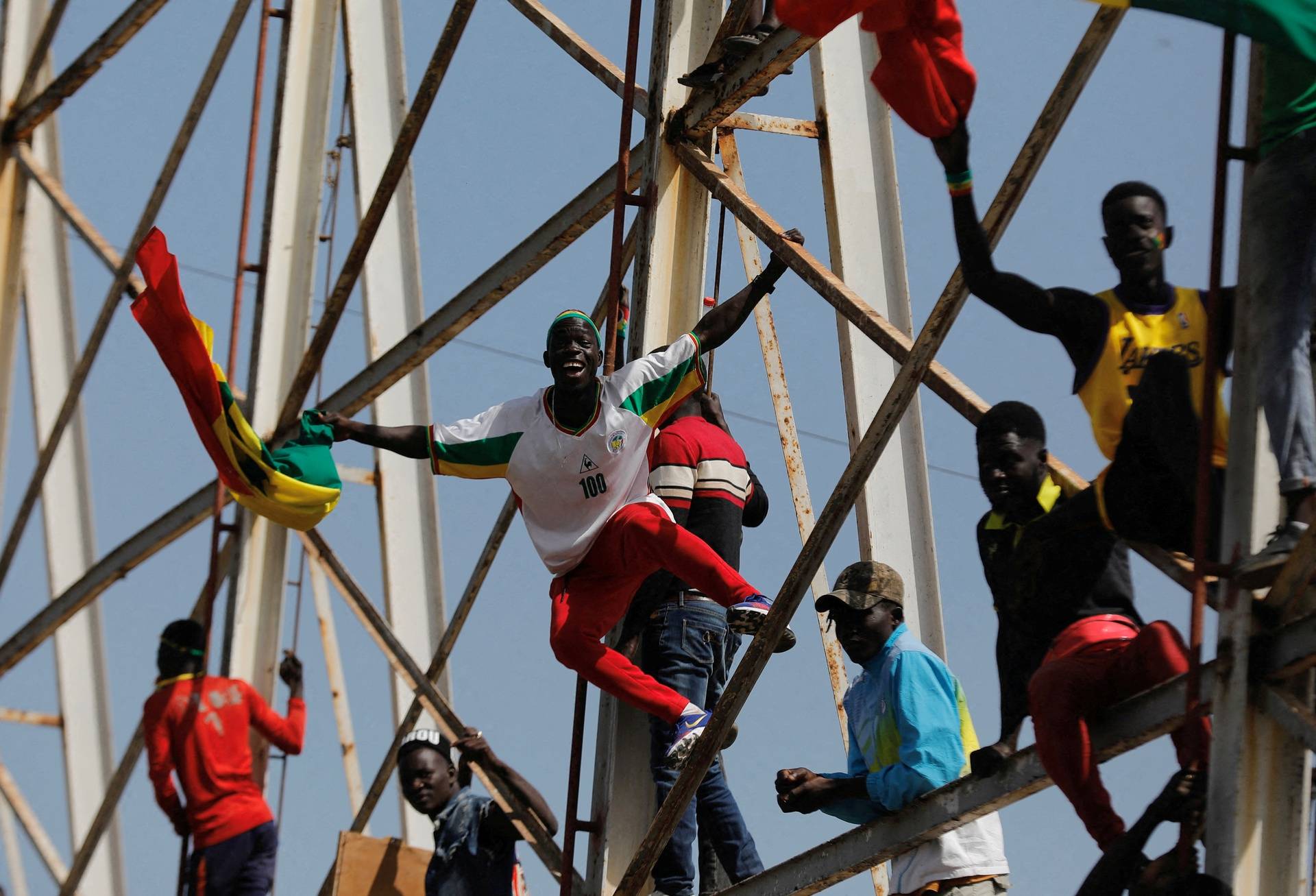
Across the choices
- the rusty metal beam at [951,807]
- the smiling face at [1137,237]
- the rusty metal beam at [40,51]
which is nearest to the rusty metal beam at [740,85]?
the smiling face at [1137,237]

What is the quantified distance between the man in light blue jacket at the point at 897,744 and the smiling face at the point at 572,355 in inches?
54.7

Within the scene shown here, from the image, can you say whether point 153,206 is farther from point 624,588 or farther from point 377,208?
point 624,588

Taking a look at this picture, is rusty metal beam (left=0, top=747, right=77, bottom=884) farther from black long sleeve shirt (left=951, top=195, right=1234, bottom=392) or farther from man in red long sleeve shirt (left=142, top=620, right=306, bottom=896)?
black long sleeve shirt (left=951, top=195, right=1234, bottom=392)

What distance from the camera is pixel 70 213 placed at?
41.9 ft

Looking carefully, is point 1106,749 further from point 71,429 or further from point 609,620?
point 71,429

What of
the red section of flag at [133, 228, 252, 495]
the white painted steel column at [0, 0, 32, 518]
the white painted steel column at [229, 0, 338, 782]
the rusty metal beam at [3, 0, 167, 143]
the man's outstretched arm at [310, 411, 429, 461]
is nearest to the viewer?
the man's outstretched arm at [310, 411, 429, 461]

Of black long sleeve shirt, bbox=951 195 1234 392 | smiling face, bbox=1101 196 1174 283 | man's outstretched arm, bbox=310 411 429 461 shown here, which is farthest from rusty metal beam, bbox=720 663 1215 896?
man's outstretched arm, bbox=310 411 429 461

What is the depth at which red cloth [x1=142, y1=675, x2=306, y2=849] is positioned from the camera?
9406 millimetres

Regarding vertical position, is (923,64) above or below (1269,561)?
above

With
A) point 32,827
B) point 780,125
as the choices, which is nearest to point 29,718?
point 32,827

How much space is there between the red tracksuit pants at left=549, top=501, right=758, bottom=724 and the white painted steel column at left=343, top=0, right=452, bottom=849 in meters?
3.73

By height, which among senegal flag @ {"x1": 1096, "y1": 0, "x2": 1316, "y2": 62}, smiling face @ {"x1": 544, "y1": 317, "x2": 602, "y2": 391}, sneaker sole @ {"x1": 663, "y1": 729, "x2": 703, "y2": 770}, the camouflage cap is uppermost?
smiling face @ {"x1": 544, "y1": 317, "x2": 602, "y2": 391}

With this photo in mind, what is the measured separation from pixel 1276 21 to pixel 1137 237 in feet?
2.79

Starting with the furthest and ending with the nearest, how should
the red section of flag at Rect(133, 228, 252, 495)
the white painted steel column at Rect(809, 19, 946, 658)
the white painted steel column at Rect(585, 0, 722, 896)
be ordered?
1. the white painted steel column at Rect(585, 0, 722, 896)
2. the white painted steel column at Rect(809, 19, 946, 658)
3. the red section of flag at Rect(133, 228, 252, 495)
